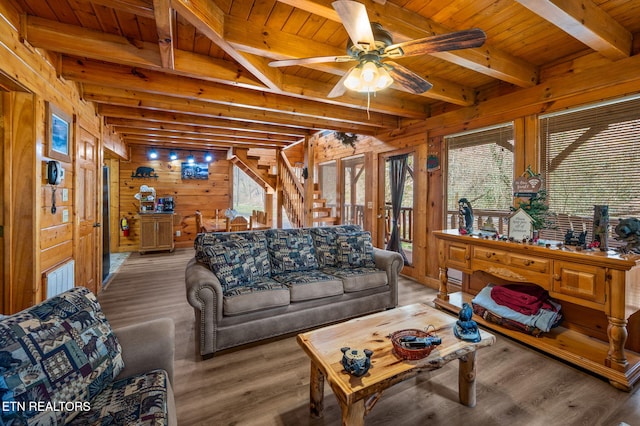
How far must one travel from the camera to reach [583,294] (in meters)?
2.21

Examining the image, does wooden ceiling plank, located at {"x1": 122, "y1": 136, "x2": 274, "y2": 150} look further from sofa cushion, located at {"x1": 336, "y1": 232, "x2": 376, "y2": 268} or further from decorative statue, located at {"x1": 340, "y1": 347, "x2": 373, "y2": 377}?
decorative statue, located at {"x1": 340, "y1": 347, "x2": 373, "y2": 377}

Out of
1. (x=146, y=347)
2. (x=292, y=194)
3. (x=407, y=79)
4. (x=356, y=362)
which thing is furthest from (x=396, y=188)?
(x=146, y=347)

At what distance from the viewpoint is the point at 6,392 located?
932 millimetres

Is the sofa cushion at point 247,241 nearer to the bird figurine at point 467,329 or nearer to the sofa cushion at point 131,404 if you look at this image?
the sofa cushion at point 131,404

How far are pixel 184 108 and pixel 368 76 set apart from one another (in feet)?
9.26

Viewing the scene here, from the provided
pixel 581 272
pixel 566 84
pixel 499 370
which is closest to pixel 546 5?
pixel 566 84

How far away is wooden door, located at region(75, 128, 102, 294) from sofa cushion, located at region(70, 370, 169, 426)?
265 cm

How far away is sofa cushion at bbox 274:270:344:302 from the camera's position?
2.72 metres

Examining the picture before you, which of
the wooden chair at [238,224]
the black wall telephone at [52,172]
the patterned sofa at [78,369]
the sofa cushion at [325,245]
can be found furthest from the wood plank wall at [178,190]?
the patterned sofa at [78,369]

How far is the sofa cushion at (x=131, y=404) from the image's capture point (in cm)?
108

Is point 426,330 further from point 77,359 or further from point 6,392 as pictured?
point 6,392

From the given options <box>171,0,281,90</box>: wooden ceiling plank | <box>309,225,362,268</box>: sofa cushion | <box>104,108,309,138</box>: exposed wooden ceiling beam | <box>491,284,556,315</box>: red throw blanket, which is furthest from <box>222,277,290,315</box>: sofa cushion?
<box>104,108,309,138</box>: exposed wooden ceiling beam

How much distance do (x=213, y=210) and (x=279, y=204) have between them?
207 cm

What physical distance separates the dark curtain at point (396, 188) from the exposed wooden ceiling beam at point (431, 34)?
6.60 feet
